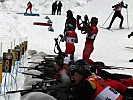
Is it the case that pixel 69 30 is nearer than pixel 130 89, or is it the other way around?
pixel 130 89

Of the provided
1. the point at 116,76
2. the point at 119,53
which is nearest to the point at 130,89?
the point at 116,76

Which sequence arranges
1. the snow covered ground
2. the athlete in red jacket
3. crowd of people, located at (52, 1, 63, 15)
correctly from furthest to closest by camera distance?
crowd of people, located at (52, 1, 63, 15) < the snow covered ground < the athlete in red jacket

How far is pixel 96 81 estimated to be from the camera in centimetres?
443

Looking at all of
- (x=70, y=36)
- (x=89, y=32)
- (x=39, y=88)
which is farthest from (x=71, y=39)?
(x=39, y=88)

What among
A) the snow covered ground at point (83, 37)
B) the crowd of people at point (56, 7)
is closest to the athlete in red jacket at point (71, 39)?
the snow covered ground at point (83, 37)

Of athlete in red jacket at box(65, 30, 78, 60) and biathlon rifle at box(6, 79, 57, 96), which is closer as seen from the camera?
biathlon rifle at box(6, 79, 57, 96)

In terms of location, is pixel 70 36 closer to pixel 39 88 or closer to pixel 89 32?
pixel 89 32

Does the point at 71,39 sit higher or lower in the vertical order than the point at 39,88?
higher

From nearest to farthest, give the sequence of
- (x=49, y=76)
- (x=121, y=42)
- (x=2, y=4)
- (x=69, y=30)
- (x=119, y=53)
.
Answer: (x=49, y=76) → (x=69, y=30) → (x=119, y=53) → (x=121, y=42) → (x=2, y=4)

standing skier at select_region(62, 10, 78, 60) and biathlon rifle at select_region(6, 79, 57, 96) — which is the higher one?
standing skier at select_region(62, 10, 78, 60)

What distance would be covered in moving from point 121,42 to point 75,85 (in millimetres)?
11325

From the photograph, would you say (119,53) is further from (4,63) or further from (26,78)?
(4,63)

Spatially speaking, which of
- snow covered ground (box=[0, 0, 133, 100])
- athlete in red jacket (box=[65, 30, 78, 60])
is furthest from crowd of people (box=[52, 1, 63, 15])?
athlete in red jacket (box=[65, 30, 78, 60])

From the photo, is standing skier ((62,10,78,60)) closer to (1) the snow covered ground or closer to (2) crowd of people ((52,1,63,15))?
(1) the snow covered ground
